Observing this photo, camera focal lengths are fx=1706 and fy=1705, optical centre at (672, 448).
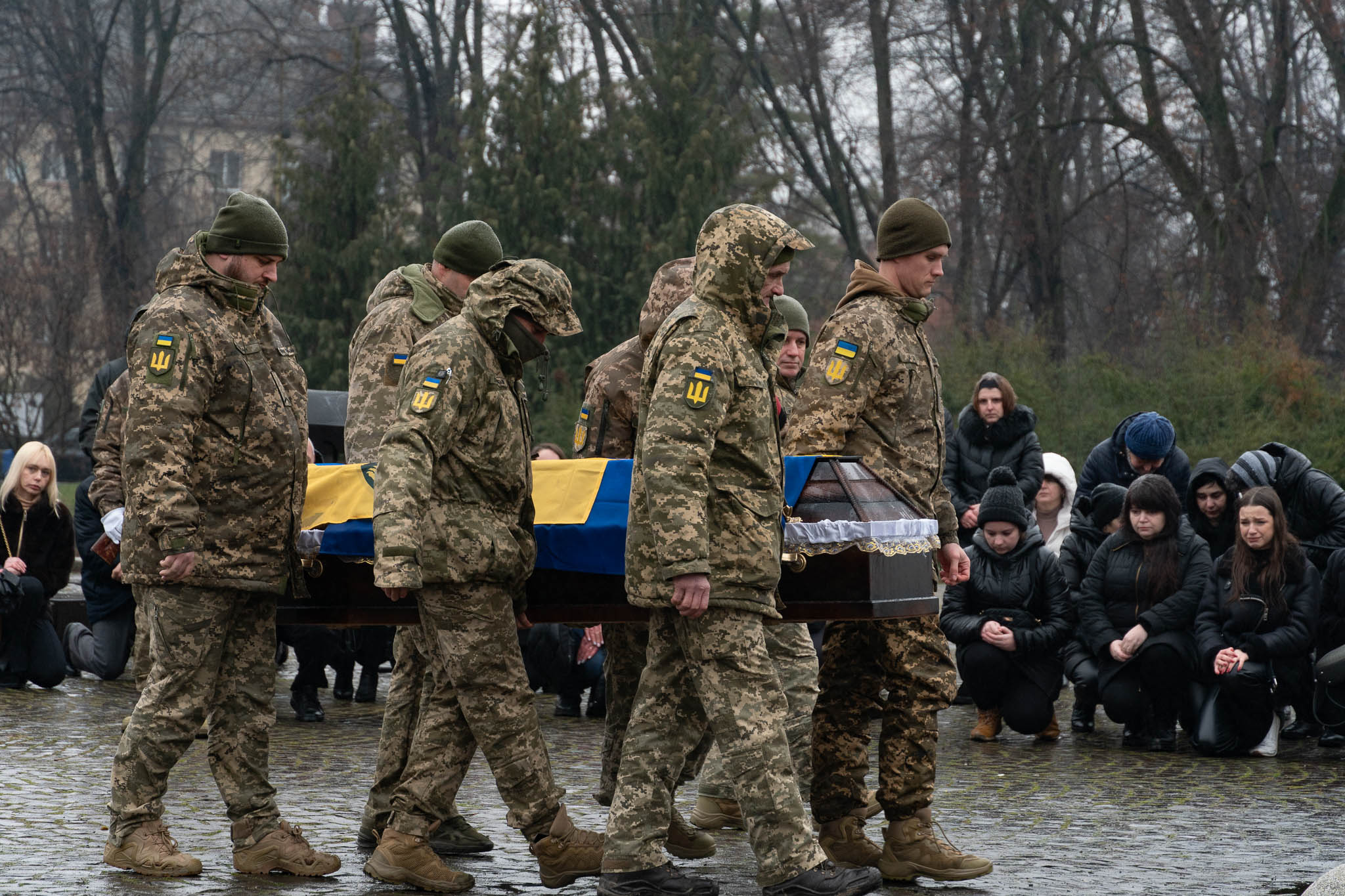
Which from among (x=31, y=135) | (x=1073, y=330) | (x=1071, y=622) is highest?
(x=31, y=135)

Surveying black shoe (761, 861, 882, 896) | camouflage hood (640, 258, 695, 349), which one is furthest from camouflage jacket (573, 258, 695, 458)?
black shoe (761, 861, 882, 896)

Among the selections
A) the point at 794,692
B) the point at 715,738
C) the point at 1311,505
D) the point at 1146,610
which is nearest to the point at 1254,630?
the point at 1146,610

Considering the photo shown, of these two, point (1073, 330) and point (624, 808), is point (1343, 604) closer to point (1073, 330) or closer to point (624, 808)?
point (624, 808)

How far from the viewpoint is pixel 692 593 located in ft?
16.2

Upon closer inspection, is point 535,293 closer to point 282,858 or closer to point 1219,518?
point 282,858

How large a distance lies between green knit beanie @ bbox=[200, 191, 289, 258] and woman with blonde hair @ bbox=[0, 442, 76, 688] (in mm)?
5587

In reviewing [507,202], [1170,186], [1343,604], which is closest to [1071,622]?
[1343,604]

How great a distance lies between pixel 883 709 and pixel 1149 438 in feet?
15.9

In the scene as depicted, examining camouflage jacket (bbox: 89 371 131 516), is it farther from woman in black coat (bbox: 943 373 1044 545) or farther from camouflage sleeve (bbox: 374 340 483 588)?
woman in black coat (bbox: 943 373 1044 545)

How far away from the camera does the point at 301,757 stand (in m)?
8.25

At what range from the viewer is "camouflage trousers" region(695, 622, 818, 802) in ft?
21.3

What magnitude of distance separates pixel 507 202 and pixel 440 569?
16727 millimetres

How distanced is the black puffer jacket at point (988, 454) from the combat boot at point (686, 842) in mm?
5420

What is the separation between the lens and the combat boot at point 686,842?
596cm
